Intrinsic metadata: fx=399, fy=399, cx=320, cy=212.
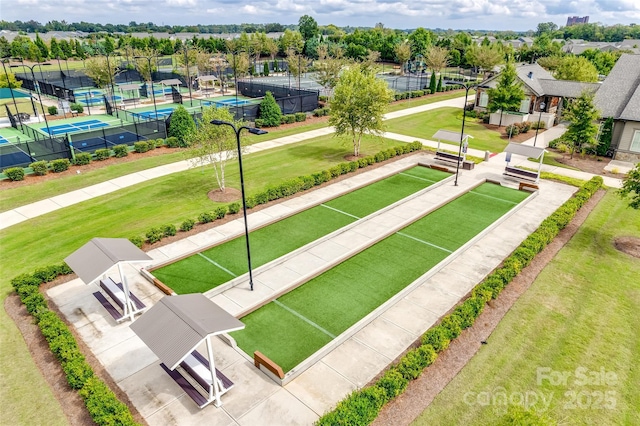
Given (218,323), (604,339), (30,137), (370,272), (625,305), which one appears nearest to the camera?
(218,323)

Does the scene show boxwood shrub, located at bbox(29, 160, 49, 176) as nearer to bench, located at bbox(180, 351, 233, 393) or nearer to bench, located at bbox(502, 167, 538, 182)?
bench, located at bbox(180, 351, 233, 393)

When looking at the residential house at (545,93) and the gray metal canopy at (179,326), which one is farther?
the residential house at (545,93)

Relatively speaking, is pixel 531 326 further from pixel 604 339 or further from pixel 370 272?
pixel 370 272

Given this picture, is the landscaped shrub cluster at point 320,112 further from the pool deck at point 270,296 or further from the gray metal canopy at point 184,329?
the gray metal canopy at point 184,329

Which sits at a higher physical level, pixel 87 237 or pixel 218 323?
pixel 218 323

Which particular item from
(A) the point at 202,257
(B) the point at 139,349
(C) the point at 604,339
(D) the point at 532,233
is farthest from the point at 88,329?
(D) the point at 532,233

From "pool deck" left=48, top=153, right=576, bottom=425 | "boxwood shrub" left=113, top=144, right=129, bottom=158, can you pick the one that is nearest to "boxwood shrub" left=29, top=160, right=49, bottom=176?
"boxwood shrub" left=113, top=144, right=129, bottom=158

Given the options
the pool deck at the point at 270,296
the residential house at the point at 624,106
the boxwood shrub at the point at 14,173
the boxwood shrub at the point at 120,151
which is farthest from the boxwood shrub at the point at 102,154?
the residential house at the point at 624,106
